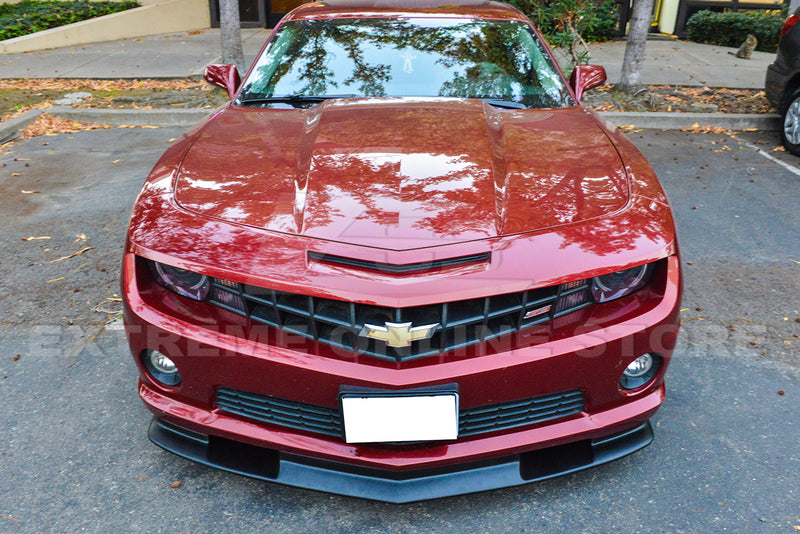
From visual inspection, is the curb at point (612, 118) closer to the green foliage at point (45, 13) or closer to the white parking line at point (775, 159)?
the white parking line at point (775, 159)

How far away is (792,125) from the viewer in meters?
6.32

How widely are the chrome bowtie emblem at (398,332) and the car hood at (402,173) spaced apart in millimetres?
233

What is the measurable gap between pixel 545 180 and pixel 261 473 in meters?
1.37

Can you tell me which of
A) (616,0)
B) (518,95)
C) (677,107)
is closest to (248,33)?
(616,0)

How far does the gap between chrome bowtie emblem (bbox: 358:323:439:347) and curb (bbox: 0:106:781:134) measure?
6.08 m

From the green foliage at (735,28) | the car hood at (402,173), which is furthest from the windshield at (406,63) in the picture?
the green foliage at (735,28)

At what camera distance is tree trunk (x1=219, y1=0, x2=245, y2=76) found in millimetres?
7638

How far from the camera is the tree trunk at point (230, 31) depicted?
25.1ft

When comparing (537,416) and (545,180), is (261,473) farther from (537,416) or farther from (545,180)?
(545,180)

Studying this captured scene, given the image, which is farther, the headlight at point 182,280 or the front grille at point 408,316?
the headlight at point 182,280

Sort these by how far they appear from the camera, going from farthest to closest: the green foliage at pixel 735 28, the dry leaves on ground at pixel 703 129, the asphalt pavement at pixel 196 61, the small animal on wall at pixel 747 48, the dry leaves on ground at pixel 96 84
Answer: the green foliage at pixel 735 28 → the small animal on wall at pixel 747 48 → the asphalt pavement at pixel 196 61 → the dry leaves on ground at pixel 96 84 → the dry leaves on ground at pixel 703 129

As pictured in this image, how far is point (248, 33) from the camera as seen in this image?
1439cm

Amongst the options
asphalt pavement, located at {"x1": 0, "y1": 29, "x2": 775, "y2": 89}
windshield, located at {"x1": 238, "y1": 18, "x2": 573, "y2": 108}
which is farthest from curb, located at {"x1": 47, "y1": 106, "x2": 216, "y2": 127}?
windshield, located at {"x1": 238, "y1": 18, "x2": 573, "y2": 108}

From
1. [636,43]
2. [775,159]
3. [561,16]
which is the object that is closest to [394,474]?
[775,159]
